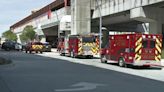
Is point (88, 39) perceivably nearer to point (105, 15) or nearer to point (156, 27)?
point (156, 27)

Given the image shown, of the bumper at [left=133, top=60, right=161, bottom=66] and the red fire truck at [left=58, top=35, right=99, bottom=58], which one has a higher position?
the red fire truck at [left=58, top=35, right=99, bottom=58]

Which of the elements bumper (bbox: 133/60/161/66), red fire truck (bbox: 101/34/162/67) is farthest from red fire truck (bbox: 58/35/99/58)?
bumper (bbox: 133/60/161/66)

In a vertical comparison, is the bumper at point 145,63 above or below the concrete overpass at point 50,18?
below

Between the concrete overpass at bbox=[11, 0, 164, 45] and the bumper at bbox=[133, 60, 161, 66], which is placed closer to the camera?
the bumper at bbox=[133, 60, 161, 66]

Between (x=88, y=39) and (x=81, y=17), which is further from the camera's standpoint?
(x=81, y=17)

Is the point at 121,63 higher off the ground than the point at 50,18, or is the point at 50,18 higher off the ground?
the point at 50,18

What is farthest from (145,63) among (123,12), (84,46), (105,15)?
(105,15)

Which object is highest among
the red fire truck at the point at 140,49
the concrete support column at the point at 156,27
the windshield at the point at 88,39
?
the concrete support column at the point at 156,27

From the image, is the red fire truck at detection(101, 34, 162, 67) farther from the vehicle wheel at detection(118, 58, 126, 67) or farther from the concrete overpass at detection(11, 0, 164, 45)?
the concrete overpass at detection(11, 0, 164, 45)

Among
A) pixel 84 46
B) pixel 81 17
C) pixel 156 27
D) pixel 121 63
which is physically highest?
pixel 81 17

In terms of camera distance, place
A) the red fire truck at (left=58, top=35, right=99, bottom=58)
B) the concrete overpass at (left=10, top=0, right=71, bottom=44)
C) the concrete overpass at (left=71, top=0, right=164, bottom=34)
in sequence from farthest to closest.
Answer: the concrete overpass at (left=10, top=0, right=71, bottom=44) < the concrete overpass at (left=71, top=0, right=164, bottom=34) < the red fire truck at (left=58, top=35, right=99, bottom=58)

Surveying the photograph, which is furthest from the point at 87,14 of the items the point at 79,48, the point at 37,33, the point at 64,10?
the point at 37,33

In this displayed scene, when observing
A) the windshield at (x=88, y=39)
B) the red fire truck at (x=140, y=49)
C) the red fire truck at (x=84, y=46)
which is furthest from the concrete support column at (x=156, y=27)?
the red fire truck at (x=140, y=49)

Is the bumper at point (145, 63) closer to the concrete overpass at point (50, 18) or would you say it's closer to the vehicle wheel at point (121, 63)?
the vehicle wheel at point (121, 63)
